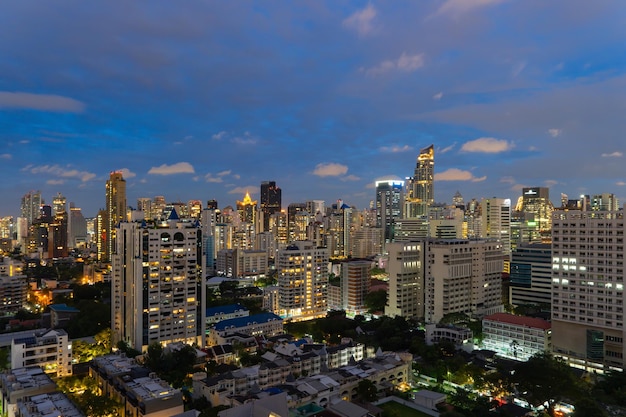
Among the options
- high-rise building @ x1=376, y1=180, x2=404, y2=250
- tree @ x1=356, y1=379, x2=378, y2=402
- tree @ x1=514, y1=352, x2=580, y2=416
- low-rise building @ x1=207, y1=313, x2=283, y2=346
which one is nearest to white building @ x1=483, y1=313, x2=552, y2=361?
tree @ x1=514, y1=352, x2=580, y2=416

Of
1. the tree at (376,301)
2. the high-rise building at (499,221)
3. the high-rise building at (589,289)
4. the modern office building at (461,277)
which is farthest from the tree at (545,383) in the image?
the high-rise building at (499,221)

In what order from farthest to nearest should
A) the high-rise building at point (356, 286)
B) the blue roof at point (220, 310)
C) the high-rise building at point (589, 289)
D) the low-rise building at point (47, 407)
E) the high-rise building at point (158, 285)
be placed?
the high-rise building at point (356, 286), the blue roof at point (220, 310), the high-rise building at point (158, 285), the high-rise building at point (589, 289), the low-rise building at point (47, 407)

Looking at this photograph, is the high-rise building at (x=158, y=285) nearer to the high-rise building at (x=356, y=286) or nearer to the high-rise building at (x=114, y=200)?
the high-rise building at (x=356, y=286)

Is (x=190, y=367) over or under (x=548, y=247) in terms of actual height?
under

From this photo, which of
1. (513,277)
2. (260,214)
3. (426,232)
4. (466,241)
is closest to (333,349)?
(466,241)

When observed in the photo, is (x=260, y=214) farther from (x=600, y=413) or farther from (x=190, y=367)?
(x=600, y=413)

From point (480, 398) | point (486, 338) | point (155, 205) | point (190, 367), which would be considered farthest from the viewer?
point (155, 205)

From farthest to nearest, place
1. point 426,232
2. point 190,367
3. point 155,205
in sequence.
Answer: point 155,205 → point 426,232 → point 190,367
